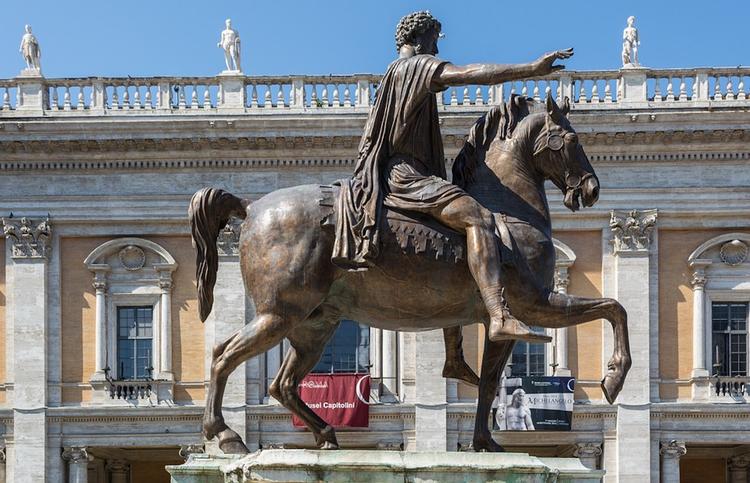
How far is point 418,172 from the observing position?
8.07 meters

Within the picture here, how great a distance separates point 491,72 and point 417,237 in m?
0.99

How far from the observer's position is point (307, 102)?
31.7 meters

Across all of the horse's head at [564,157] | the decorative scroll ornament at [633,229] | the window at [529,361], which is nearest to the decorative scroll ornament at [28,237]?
the window at [529,361]

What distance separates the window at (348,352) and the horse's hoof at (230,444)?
23.4 m

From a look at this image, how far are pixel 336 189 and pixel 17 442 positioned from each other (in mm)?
24546

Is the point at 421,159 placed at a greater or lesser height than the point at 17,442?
greater

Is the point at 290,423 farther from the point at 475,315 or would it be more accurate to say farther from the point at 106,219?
the point at 475,315

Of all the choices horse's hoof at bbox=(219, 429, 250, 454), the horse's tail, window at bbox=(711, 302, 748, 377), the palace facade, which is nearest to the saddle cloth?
the horse's tail

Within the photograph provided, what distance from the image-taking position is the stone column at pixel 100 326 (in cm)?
3128

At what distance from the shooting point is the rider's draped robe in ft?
25.5

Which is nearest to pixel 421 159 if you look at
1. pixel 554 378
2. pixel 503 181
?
pixel 503 181

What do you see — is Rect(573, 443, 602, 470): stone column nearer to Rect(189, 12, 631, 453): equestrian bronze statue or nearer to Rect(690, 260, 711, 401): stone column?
Rect(690, 260, 711, 401): stone column

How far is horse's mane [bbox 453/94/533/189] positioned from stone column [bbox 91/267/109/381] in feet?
79.2

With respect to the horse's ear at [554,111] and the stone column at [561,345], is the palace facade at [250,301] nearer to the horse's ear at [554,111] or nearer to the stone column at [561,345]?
the stone column at [561,345]
